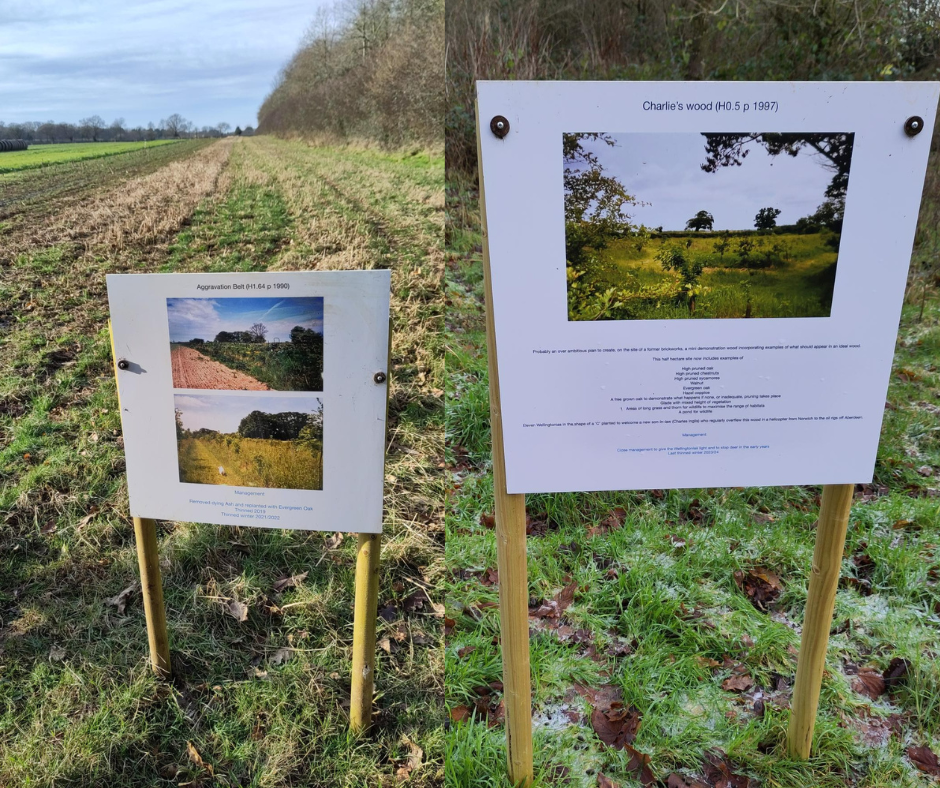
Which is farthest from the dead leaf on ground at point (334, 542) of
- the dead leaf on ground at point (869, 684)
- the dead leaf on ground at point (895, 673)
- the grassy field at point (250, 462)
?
the dead leaf on ground at point (895, 673)

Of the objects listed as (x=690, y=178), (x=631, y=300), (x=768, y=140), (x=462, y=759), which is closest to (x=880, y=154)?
(x=768, y=140)

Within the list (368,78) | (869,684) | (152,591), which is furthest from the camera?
(368,78)

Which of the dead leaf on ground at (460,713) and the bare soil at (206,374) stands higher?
the bare soil at (206,374)

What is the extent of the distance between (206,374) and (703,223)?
1.54 metres

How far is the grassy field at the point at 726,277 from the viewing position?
1.58 metres

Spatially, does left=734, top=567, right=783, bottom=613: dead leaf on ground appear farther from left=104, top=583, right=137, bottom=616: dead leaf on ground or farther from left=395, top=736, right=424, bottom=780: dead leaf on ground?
left=104, top=583, right=137, bottom=616: dead leaf on ground

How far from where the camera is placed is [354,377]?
1.99 metres

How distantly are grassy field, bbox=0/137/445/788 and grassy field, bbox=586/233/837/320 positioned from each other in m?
1.86

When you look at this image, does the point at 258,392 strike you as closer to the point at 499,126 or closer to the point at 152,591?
the point at 152,591

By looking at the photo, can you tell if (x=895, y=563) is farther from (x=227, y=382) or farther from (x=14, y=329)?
(x=14, y=329)

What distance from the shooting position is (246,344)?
6.74 ft

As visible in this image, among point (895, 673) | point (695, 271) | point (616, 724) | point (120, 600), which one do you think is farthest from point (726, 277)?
point (120, 600)

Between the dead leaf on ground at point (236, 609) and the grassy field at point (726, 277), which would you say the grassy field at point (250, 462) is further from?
the grassy field at point (726, 277)

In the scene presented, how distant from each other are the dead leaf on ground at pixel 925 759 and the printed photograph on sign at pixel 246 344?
2.39 m
